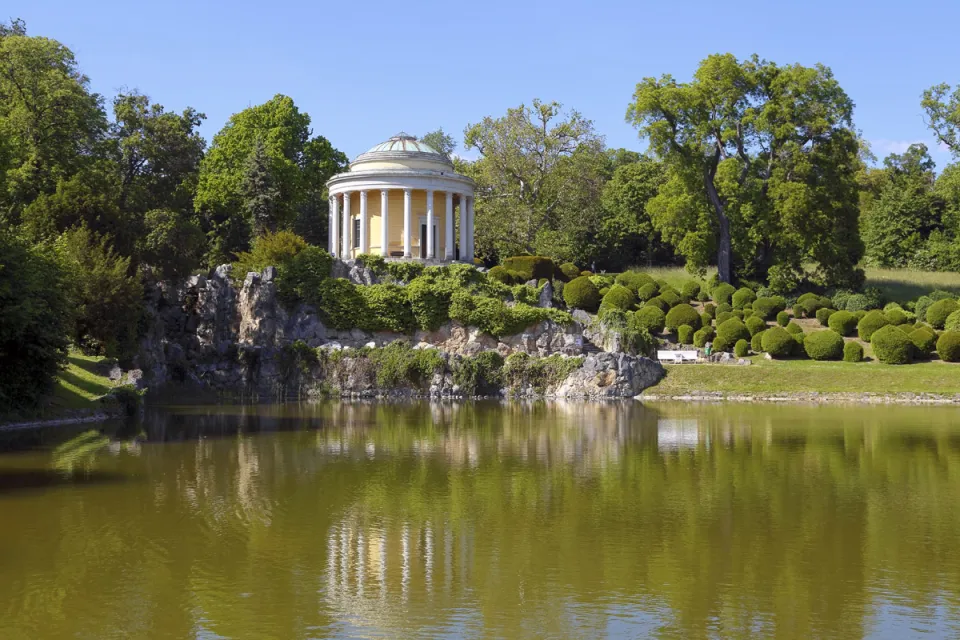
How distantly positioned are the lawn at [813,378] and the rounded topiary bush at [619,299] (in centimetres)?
766

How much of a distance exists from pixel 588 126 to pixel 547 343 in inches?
1013

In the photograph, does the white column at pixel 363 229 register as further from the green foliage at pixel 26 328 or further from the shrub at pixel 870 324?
the green foliage at pixel 26 328

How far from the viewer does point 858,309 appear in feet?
171

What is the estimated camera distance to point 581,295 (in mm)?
52312

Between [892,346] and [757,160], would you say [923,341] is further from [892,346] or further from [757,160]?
[757,160]

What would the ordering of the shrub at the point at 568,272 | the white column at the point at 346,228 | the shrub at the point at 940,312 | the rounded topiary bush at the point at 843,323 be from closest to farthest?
1. the shrub at the point at 940,312
2. the rounded topiary bush at the point at 843,323
3. the white column at the point at 346,228
4. the shrub at the point at 568,272

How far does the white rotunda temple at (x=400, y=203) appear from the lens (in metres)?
53.8

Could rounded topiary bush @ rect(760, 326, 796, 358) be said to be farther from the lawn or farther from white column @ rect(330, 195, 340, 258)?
white column @ rect(330, 195, 340, 258)

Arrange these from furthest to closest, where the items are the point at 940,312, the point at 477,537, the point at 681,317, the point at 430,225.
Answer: the point at 430,225 → the point at 681,317 → the point at 940,312 → the point at 477,537

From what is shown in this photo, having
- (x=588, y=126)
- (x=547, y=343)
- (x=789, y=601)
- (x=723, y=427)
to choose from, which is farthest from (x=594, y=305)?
(x=789, y=601)

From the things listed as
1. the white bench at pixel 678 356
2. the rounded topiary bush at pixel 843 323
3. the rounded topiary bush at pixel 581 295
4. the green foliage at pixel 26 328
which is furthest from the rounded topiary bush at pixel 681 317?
the green foliage at pixel 26 328

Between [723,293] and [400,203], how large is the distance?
18352 millimetres

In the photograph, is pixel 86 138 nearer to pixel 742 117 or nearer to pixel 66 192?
pixel 66 192

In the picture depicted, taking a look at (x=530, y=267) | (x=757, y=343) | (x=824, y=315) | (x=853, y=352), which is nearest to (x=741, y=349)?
(x=757, y=343)
